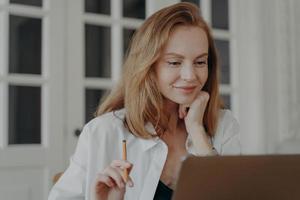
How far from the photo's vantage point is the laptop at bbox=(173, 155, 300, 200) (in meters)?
0.60

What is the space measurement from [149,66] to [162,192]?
31cm

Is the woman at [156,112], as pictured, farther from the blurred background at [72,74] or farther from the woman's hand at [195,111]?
the blurred background at [72,74]

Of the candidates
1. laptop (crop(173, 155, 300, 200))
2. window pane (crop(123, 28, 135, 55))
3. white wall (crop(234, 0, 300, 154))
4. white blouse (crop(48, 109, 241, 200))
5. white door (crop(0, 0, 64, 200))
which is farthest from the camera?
white wall (crop(234, 0, 300, 154))

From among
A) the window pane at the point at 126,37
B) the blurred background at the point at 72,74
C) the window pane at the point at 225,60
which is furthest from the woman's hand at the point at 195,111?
the window pane at the point at 225,60

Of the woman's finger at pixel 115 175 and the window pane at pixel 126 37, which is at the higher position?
the window pane at pixel 126 37

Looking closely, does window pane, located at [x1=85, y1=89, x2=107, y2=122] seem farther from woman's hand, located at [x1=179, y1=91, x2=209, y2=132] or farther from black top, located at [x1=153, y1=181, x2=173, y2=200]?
black top, located at [x1=153, y1=181, x2=173, y2=200]

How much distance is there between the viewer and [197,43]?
115 centimetres

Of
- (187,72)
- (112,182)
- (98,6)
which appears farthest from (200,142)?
(98,6)

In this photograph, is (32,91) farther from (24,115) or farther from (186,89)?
(186,89)

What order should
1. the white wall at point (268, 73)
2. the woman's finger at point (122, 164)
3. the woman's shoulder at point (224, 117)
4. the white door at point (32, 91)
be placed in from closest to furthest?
1. the woman's finger at point (122, 164)
2. the woman's shoulder at point (224, 117)
3. the white door at point (32, 91)
4. the white wall at point (268, 73)

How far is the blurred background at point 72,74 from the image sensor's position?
234 centimetres

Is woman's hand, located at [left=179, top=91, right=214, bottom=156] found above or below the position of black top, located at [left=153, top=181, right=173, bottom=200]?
above

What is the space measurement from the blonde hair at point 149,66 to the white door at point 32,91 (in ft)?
3.77

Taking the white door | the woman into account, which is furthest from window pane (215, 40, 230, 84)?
the woman
